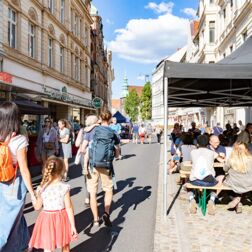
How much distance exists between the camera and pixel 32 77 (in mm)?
21625

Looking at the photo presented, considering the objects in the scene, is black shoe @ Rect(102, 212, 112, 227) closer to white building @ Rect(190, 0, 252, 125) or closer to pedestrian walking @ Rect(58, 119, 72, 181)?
pedestrian walking @ Rect(58, 119, 72, 181)

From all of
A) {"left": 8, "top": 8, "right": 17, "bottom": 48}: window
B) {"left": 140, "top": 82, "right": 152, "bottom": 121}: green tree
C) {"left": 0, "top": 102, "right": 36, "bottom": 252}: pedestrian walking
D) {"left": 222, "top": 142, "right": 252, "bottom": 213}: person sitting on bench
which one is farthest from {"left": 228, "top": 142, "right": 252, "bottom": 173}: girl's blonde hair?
{"left": 140, "top": 82, "right": 152, "bottom": 121}: green tree

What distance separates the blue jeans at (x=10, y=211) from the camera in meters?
3.51

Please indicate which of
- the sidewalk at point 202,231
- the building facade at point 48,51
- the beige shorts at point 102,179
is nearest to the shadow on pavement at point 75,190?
the sidewalk at point 202,231

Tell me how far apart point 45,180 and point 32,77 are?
61.3ft

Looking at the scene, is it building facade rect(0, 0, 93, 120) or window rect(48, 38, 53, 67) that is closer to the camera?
building facade rect(0, 0, 93, 120)

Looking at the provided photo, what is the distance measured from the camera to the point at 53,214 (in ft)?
12.6

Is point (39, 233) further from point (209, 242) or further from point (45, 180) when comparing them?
point (209, 242)

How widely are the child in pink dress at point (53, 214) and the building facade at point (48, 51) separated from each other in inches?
496

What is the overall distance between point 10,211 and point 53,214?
0.49 meters

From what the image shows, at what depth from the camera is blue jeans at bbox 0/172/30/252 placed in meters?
3.51

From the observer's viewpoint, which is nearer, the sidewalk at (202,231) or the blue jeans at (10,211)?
the blue jeans at (10,211)

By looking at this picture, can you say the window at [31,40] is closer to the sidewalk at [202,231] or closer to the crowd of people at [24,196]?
the sidewalk at [202,231]

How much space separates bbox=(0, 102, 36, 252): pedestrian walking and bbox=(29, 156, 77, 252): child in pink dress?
0.25 meters
